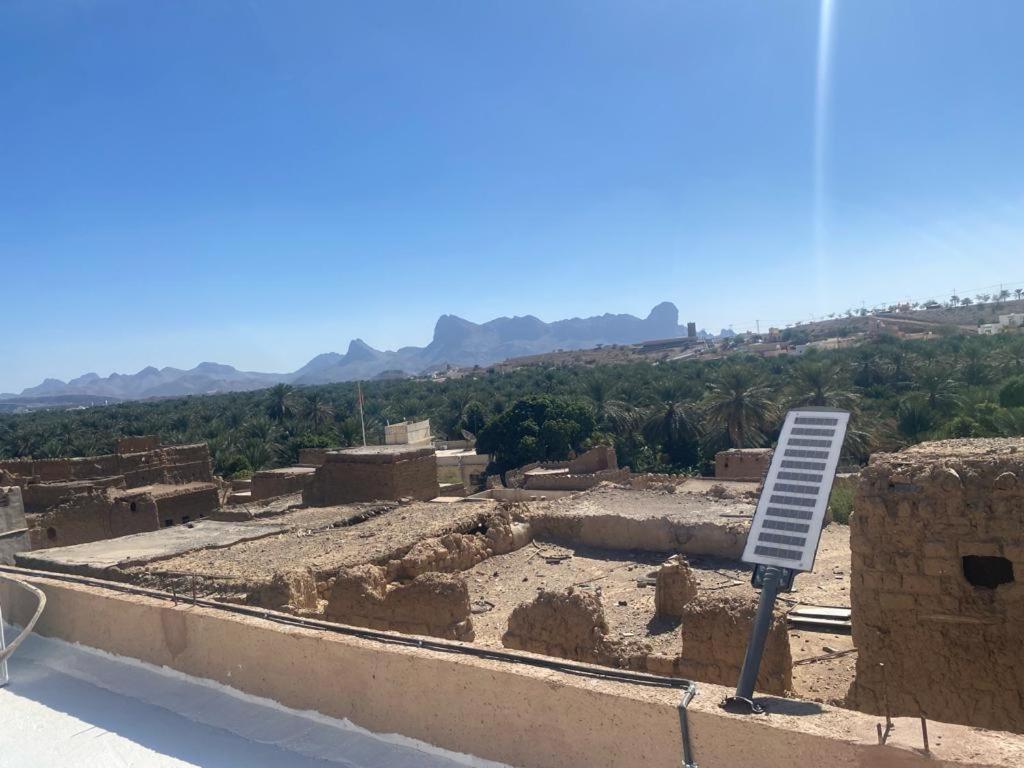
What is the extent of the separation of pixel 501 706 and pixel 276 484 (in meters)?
19.2

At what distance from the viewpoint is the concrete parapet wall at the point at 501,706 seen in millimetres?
2715

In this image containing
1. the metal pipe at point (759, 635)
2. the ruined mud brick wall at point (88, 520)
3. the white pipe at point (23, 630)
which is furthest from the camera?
the ruined mud brick wall at point (88, 520)

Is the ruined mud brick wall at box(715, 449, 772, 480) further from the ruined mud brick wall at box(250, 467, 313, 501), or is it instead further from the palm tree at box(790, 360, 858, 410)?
the ruined mud brick wall at box(250, 467, 313, 501)

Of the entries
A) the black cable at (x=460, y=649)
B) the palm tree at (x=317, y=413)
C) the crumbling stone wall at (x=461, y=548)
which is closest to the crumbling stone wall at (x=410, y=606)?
the crumbling stone wall at (x=461, y=548)

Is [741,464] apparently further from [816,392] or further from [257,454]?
[257,454]

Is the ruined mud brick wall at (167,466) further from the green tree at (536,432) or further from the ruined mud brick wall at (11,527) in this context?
the green tree at (536,432)

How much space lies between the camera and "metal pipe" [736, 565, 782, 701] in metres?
2.99

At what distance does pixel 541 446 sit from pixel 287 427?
22467 millimetres

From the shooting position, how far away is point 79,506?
18531mm

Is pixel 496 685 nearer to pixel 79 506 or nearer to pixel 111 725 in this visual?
pixel 111 725

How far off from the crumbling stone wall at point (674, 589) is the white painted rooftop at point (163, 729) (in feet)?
20.0

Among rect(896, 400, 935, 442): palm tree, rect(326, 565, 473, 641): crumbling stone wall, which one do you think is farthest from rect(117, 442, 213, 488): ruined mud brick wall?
rect(896, 400, 935, 442): palm tree

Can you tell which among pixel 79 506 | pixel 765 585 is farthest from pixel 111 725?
pixel 79 506

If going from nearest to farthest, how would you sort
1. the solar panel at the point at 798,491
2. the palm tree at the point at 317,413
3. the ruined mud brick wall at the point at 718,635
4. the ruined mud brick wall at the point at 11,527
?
the solar panel at the point at 798,491 → the ruined mud brick wall at the point at 718,635 → the ruined mud brick wall at the point at 11,527 → the palm tree at the point at 317,413
